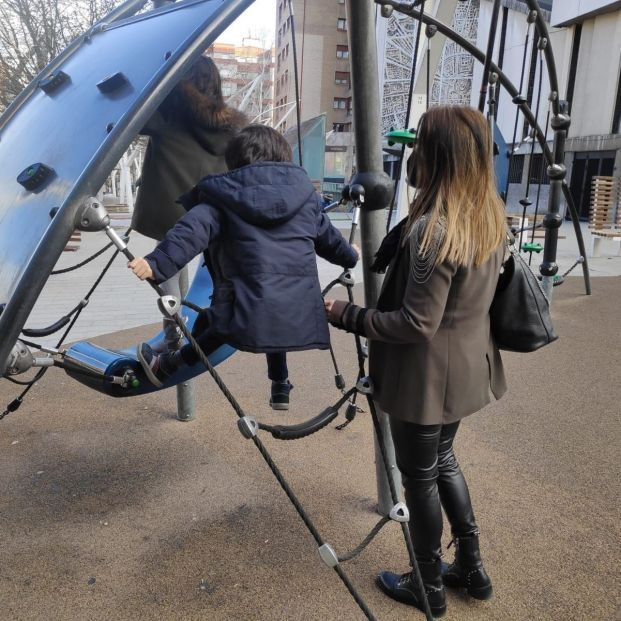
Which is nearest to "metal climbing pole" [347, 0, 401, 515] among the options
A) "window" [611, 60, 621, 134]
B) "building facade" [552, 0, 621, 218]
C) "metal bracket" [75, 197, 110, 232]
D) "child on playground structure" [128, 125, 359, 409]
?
"child on playground structure" [128, 125, 359, 409]

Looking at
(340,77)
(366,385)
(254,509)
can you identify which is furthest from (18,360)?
(340,77)

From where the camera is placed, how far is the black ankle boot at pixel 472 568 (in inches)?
80.7

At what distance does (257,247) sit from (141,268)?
1.22ft

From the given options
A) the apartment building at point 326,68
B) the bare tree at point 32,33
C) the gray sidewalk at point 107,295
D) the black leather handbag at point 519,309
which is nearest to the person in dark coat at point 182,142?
the black leather handbag at point 519,309

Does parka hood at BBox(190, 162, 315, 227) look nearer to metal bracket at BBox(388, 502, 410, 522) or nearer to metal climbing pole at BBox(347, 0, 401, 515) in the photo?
metal climbing pole at BBox(347, 0, 401, 515)

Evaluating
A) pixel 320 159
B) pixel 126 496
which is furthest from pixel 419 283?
pixel 320 159

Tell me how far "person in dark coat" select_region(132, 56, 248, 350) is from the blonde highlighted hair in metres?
1.12

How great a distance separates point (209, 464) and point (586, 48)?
21097 mm

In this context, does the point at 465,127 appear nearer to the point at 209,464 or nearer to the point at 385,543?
the point at 385,543

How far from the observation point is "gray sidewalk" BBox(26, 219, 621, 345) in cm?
566

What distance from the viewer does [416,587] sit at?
206 centimetres

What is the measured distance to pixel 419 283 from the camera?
1649 mm

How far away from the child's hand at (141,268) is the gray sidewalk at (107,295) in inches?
146

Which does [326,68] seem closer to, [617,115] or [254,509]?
[617,115]
